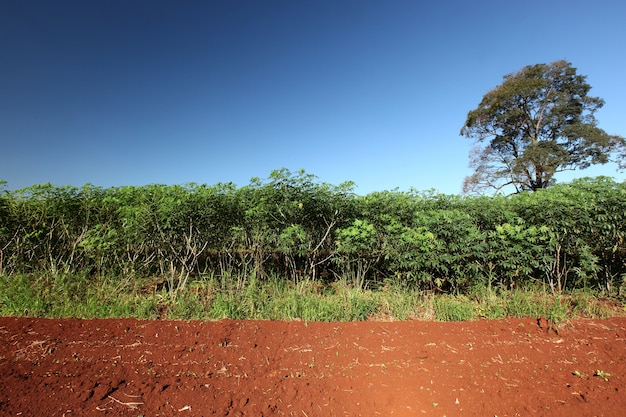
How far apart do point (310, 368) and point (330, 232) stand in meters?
3.36

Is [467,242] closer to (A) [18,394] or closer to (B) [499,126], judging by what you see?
(A) [18,394]

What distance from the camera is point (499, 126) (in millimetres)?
24422

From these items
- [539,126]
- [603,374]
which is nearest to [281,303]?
[603,374]

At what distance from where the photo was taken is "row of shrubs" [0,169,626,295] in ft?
16.6

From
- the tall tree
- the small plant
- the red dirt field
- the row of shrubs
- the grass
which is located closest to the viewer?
the red dirt field

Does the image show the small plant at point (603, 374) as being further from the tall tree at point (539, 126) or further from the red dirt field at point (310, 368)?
the tall tree at point (539, 126)

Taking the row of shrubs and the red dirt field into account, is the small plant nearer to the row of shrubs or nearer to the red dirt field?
the red dirt field

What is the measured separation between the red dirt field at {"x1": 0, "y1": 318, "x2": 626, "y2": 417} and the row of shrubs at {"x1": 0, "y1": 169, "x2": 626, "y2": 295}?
1.16 m

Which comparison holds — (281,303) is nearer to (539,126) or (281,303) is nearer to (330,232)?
(330,232)

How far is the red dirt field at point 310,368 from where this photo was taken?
2.58 metres

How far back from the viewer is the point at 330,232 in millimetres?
6383

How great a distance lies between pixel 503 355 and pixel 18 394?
14.4ft

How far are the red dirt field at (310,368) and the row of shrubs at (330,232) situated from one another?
1160 mm

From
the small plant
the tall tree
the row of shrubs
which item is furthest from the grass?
the tall tree
